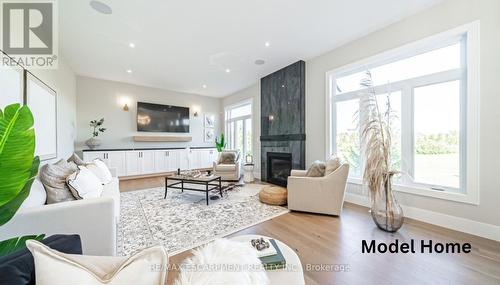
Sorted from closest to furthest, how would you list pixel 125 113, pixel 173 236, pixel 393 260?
1. pixel 393 260
2. pixel 173 236
3. pixel 125 113

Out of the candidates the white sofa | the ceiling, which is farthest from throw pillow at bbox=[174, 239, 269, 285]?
the ceiling

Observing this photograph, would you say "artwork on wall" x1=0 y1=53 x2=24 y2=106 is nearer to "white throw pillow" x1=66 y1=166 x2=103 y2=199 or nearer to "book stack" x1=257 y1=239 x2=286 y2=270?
"white throw pillow" x1=66 y1=166 x2=103 y2=199

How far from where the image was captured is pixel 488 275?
1496 mm

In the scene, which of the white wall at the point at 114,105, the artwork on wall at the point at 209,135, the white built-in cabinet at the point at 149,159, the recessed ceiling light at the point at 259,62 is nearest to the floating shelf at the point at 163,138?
the white wall at the point at 114,105

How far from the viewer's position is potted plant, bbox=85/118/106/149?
4818 mm

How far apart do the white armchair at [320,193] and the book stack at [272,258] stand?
182cm

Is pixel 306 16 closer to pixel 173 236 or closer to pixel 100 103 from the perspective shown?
pixel 173 236

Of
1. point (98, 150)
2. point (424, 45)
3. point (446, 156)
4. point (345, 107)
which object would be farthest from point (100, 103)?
point (446, 156)

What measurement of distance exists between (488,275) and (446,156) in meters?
1.44

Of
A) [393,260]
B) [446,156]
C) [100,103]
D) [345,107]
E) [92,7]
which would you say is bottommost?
[393,260]

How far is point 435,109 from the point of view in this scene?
8.26ft

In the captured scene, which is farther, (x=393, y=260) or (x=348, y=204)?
(x=348, y=204)

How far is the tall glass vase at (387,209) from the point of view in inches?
86.0

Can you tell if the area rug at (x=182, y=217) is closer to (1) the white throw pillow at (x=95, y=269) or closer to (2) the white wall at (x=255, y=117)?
(1) the white throw pillow at (x=95, y=269)
